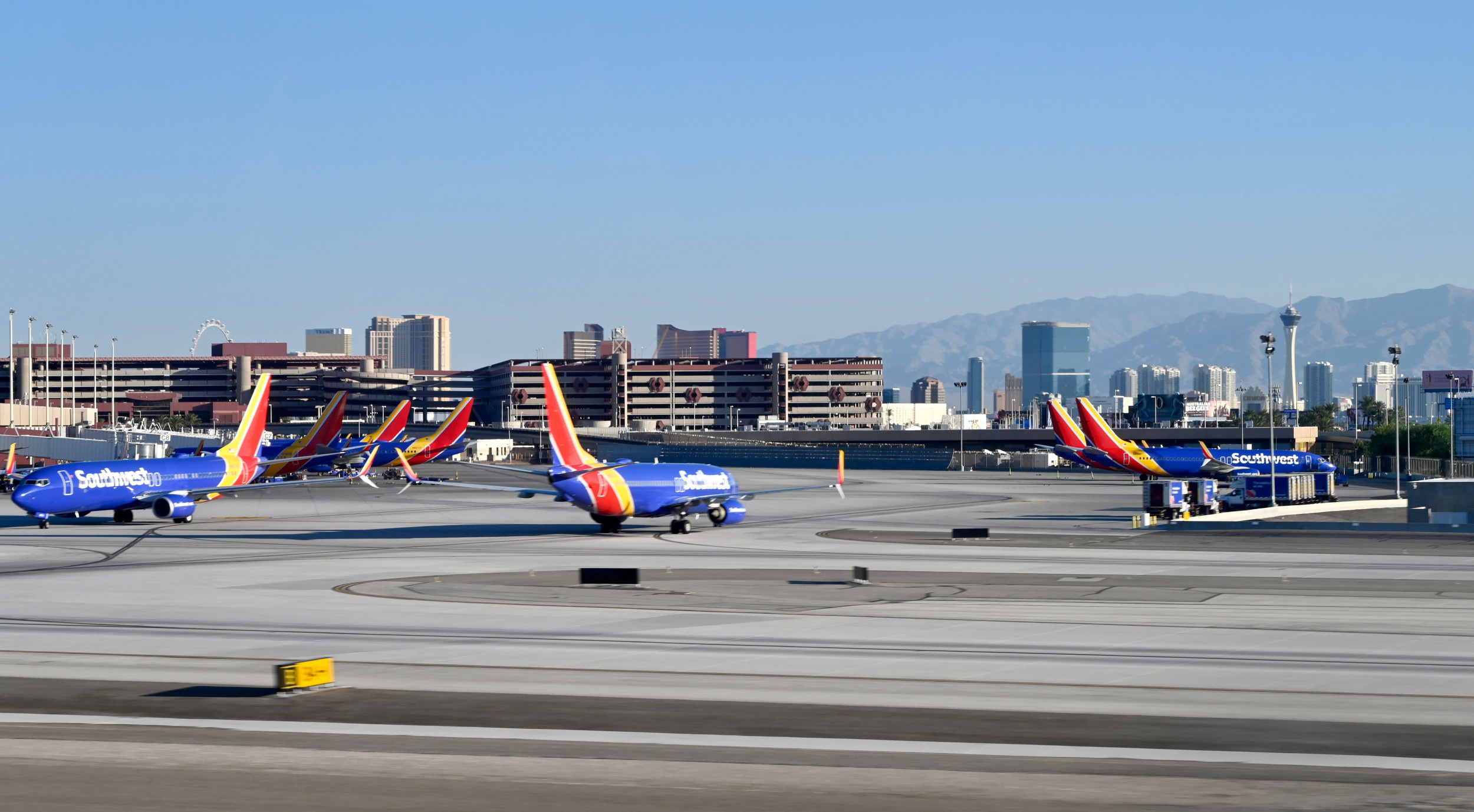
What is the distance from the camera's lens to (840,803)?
1775cm

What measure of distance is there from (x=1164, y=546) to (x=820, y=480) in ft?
253

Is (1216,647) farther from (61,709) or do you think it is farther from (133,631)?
(133,631)

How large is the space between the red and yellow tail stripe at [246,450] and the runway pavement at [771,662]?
596 inches

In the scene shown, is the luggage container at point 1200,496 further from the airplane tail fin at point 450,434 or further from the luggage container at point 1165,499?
the airplane tail fin at point 450,434

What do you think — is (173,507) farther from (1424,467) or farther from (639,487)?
(1424,467)

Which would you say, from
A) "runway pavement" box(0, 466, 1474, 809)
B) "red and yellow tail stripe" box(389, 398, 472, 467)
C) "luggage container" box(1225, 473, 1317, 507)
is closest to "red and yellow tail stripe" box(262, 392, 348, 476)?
"red and yellow tail stripe" box(389, 398, 472, 467)

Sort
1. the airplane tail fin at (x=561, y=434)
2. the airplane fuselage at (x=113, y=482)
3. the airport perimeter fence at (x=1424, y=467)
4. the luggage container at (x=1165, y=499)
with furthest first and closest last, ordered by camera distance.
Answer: the airport perimeter fence at (x=1424, y=467), the luggage container at (x=1165, y=499), the airplane fuselage at (x=113, y=482), the airplane tail fin at (x=561, y=434)

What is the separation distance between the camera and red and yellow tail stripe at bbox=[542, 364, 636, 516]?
63312mm

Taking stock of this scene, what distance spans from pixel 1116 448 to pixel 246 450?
3137 inches

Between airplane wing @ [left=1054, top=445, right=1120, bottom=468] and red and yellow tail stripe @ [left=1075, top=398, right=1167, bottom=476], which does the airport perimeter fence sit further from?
airplane wing @ [left=1054, top=445, right=1120, bottom=468]

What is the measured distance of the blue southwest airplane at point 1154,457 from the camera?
119062mm

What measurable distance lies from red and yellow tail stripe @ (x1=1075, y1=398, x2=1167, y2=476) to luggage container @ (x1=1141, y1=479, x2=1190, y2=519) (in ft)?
141

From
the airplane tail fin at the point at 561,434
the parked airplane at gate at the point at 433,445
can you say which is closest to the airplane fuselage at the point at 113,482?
the airplane tail fin at the point at 561,434

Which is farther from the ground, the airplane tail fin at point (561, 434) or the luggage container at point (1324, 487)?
the airplane tail fin at point (561, 434)
